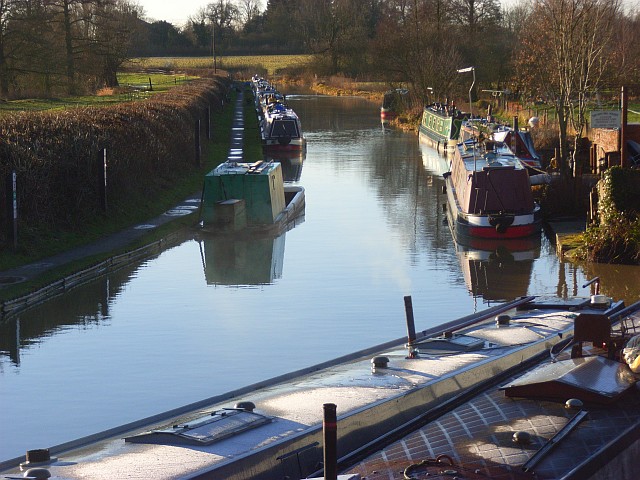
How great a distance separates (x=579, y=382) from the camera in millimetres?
8812

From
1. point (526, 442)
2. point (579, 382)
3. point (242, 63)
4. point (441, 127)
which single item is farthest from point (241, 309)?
point (242, 63)

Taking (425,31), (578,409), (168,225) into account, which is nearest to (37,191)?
(168,225)

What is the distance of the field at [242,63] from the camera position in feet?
394

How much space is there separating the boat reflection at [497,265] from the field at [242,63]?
90.9 m

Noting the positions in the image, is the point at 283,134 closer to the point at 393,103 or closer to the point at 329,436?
the point at 393,103

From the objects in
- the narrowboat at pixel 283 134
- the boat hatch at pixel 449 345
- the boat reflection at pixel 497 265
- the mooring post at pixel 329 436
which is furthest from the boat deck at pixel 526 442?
the narrowboat at pixel 283 134

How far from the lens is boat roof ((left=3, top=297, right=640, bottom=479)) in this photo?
855cm

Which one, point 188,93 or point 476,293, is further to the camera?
point 188,93

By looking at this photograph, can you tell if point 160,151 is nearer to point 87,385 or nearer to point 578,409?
point 87,385

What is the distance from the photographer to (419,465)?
753cm

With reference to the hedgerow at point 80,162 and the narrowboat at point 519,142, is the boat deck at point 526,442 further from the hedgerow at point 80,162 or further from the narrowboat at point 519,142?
the narrowboat at point 519,142

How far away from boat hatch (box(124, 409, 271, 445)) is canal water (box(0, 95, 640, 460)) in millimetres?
3481

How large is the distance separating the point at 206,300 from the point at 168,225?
6902 mm

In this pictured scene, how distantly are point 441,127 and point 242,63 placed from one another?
284ft
